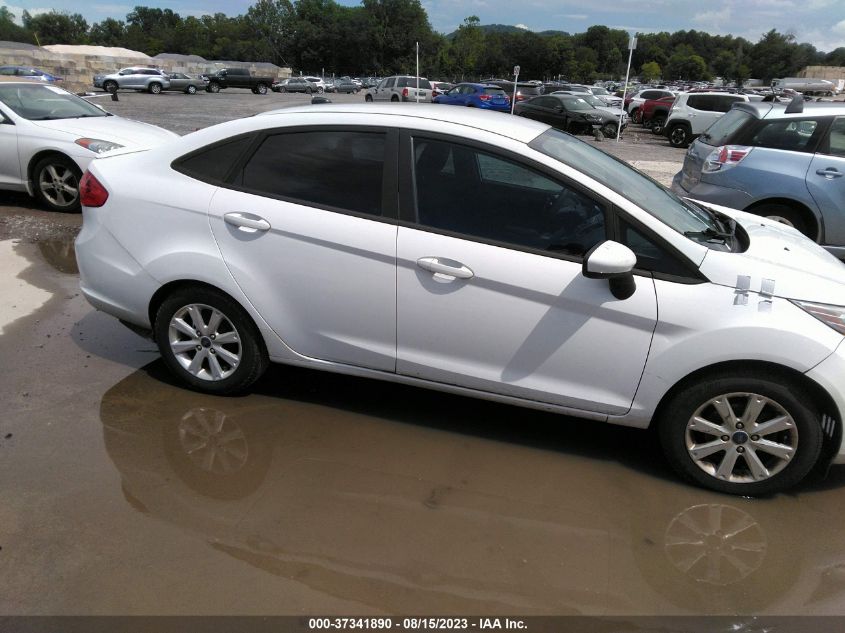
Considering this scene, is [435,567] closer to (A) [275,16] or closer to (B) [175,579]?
(B) [175,579]

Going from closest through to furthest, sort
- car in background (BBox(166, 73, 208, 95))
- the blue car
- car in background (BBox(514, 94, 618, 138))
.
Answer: car in background (BBox(514, 94, 618, 138)) → the blue car → car in background (BBox(166, 73, 208, 95))

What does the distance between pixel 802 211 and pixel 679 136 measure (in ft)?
47.4

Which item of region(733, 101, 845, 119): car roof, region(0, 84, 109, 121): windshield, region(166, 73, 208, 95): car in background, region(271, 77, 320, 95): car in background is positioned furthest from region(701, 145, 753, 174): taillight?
region(271, 77, 320, 95): car in background

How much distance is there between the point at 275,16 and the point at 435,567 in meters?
135

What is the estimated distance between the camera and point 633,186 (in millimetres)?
3529

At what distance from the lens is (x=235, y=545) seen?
274 cm

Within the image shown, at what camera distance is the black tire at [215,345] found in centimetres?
362

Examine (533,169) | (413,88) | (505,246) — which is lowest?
(413,88)

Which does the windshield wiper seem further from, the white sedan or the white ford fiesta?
the white sedan

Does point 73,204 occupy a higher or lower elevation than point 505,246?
lower

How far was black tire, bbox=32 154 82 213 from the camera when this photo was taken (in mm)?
7727

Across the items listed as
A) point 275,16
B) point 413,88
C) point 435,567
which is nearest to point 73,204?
Result: point 435,567

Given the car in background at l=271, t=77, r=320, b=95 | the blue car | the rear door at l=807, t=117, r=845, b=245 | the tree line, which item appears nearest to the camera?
the rear door at l=807, t=117, r=845, b=245

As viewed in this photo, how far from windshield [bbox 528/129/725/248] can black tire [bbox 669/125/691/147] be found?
17.5 metres
